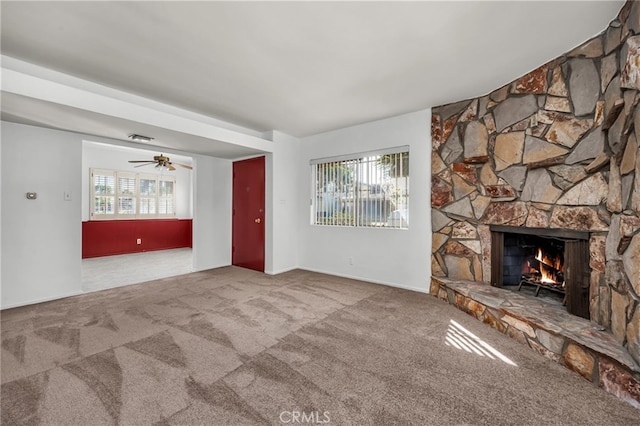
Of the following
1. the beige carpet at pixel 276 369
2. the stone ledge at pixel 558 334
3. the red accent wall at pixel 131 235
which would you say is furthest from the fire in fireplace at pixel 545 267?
the red accent wall at pixel 131 235

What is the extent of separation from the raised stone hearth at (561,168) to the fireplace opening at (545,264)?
62mm

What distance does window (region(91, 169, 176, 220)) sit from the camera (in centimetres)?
654

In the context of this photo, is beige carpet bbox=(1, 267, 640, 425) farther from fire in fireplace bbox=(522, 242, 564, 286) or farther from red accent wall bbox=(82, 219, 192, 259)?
red accent wall bbox=(82, 219, 192, 259)

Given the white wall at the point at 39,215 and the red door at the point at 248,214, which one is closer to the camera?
the white wall at the point at 39,215

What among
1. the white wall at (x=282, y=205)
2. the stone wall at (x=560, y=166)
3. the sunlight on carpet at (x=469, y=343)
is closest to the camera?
the stone wall at (x=560, y=166)

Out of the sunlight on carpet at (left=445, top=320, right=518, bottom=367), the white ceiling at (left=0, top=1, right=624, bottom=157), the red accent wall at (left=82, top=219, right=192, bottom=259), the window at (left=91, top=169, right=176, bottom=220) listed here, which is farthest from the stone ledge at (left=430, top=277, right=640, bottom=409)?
the window at (left=91, top=169, right=176, bottom=220)

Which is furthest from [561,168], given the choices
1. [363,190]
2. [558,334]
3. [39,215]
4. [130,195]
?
[130,195]

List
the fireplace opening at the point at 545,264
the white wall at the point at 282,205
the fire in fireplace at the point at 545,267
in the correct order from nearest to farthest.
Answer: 1. the fireplace opening at the point at 545,264
2. the fire in fireplace at the point at 545,267
3. the white wall at the point at 282,205

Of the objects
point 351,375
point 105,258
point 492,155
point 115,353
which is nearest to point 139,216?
point 105,258

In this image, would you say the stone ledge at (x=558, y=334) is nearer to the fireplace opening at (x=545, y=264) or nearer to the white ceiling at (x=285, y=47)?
the fireplace opening at (x=545, y=264)

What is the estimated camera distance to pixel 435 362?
2049 millimetres

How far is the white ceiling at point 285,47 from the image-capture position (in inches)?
75.5

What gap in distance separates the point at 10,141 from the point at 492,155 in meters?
5.70

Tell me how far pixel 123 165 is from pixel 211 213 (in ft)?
11.5
